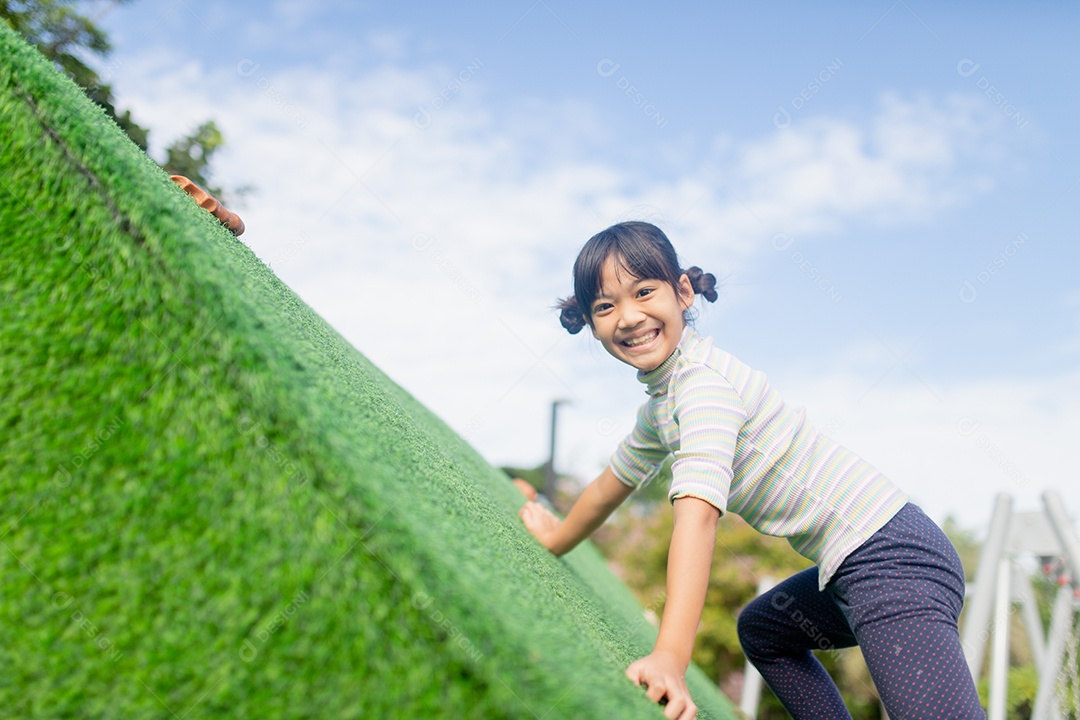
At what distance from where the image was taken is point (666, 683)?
1460 millimetres

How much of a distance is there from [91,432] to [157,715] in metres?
0.46

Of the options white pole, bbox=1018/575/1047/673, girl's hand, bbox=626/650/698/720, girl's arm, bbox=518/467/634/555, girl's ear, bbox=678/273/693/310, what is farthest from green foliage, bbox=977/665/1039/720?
girl's hand, bbox=626/650/698/720

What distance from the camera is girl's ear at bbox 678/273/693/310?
2602mm

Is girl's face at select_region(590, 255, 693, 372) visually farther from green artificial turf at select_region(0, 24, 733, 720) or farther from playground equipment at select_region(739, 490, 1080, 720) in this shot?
playground equipment at select_region(739, 490, 1080, 720)

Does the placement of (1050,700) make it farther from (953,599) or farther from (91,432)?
(91,432)

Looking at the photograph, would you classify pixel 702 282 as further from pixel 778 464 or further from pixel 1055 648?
pixel 1055 648

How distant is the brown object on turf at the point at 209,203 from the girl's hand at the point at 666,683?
6.49 ft

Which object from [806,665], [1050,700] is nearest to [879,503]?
[806,665]

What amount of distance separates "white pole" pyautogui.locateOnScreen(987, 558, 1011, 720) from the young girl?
310cm

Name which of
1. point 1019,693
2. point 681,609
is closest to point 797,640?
point 681,609

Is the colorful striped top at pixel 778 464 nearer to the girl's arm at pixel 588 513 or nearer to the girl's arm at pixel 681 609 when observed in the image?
the girl's arm at pixel 681 609

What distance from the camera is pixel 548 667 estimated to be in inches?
37.5

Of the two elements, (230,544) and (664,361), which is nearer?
(230,544)

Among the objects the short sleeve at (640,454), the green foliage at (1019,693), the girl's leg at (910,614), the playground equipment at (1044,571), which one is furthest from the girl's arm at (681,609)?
the green foliage at (1019,693)
